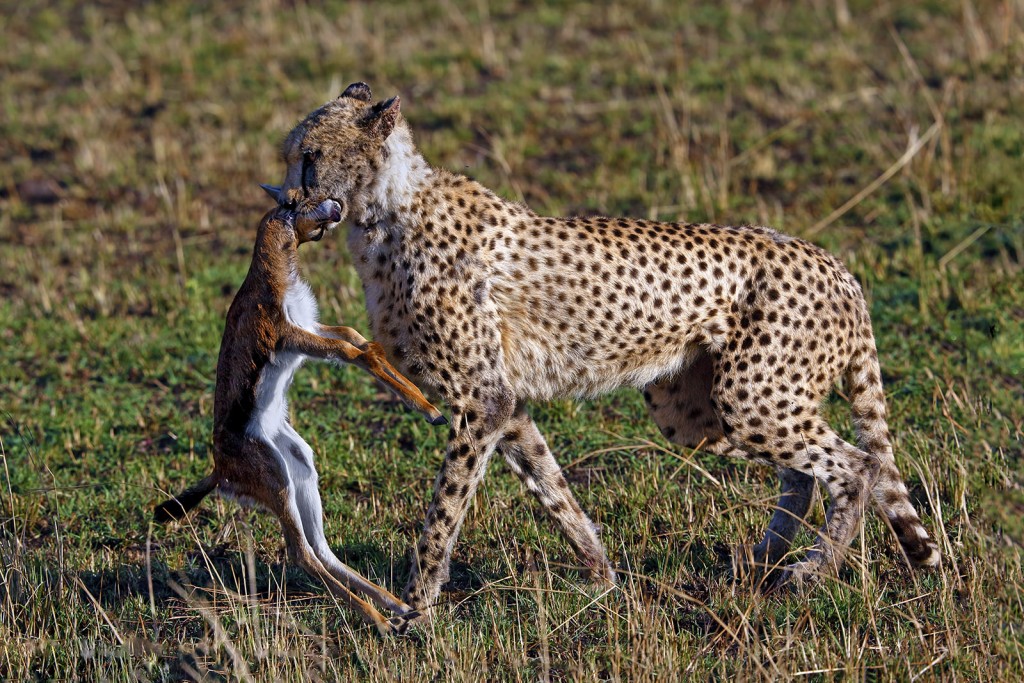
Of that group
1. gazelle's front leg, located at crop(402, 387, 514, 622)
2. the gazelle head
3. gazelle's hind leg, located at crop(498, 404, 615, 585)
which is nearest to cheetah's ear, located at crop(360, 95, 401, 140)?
the gazelle head

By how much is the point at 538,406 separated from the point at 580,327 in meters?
1.56

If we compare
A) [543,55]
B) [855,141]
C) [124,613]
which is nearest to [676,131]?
[855,141]

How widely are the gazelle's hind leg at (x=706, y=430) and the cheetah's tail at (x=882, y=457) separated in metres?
0.27

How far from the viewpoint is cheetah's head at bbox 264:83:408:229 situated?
477cm

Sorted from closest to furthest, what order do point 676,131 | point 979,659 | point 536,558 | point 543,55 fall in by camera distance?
point 979,659, point 536,558, point 676,131, point 543,55

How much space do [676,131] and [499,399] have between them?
4.69 metres

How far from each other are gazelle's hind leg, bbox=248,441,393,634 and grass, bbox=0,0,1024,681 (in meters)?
0.12

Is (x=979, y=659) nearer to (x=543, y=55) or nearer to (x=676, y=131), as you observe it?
(x=676, y=131)

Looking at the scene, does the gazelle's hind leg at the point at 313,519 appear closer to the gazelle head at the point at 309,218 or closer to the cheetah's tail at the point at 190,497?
the cheetah's tail at the point at 190,497

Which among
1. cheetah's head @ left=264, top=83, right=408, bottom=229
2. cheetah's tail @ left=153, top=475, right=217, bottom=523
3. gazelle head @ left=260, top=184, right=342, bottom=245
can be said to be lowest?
cheetah's tail @ left=153, top=475, right=217, bottom=523

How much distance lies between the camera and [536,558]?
207 inches

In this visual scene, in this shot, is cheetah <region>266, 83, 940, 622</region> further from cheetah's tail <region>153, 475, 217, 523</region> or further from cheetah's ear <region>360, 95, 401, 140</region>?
cheetah's tail <region>153, 475, 217, 523</region>

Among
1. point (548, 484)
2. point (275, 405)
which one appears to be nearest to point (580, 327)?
point (548, 484)

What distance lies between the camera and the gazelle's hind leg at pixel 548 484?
16.7 feet
